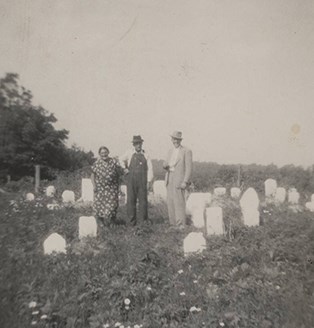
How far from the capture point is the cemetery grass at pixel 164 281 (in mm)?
4484

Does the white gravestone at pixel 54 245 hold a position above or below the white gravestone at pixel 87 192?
below

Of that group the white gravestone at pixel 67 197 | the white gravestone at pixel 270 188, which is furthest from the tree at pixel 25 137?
the white gravestone at pixel 270 188

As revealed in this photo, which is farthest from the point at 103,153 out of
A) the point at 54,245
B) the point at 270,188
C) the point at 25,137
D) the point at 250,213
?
the point at 25,137

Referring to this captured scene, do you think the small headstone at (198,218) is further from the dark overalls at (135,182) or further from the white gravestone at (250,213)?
the dark overalls at (135,182)

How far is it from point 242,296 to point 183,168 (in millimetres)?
4702

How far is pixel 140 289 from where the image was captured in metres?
5.11

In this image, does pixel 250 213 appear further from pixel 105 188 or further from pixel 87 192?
pixel 87 192

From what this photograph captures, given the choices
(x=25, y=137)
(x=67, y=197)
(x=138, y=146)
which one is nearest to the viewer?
(x=138, y=146)

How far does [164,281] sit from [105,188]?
13.6ft

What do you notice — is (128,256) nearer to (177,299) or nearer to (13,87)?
(177,299)

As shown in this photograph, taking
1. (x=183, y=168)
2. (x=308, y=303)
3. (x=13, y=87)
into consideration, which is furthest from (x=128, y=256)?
(x=13, y=87)

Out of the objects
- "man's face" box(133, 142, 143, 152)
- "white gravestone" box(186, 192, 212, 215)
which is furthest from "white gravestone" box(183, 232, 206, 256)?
"white gravestone" box(186, 192, 212, 215)

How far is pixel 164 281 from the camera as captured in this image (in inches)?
217

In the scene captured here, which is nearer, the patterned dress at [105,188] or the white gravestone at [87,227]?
the white gravestone at [87,227]
